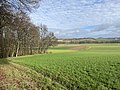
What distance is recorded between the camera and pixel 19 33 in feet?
169

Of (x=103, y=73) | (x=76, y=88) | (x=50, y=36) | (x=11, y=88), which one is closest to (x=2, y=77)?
(x=11, y=88)

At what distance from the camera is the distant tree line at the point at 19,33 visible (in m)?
23.2

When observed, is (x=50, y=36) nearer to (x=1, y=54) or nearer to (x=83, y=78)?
(x=1, y=54)

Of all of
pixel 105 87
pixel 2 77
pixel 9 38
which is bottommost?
pixel 105 87

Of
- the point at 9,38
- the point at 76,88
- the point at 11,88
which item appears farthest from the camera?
the point at 9,38

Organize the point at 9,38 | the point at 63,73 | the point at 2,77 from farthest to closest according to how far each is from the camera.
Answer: the point at 9,38 < the point at 63,73 < the point at 2,77

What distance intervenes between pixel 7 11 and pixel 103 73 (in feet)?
43.7

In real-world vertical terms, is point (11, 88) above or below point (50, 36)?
A: below

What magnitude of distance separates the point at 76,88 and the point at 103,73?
5.58 m

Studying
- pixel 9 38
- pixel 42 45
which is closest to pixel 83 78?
pixel 9 38

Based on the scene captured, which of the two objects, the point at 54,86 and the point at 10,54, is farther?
the point at 10,54

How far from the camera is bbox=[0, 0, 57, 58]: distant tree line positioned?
23.2 metres

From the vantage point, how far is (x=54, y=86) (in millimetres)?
18281

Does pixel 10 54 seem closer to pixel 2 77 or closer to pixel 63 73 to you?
pixel 63 73
